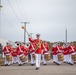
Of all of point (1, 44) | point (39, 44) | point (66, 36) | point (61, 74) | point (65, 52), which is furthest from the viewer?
point (66, 36)

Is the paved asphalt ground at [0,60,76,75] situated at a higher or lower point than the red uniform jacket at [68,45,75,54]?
lower

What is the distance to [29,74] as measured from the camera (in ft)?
49.4

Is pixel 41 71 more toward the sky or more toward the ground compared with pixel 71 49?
more toward the ground

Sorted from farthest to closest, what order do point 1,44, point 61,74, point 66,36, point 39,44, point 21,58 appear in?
1. point 66,36
2. point 1,44
3. point 21,58
4. point 39,44
5. point 61,74

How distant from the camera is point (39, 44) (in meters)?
18.6

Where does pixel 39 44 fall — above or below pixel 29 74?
above

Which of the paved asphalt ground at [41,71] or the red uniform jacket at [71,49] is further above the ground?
the red uniform jacket at [71,49]

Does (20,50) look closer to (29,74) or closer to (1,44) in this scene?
(29,74)

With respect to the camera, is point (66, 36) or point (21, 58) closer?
point (21, 58)

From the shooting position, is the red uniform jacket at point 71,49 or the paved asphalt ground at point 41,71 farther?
the red uniform jacket at point 71,49

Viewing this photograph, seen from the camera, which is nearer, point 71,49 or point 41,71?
point 41,71

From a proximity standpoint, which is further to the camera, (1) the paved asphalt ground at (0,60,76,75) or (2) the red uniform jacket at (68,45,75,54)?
(2) the red uniform jacket at (68,45,75,54)

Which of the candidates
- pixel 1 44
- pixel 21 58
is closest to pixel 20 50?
pixel 21 58

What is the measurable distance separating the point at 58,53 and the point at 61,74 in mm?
9771
